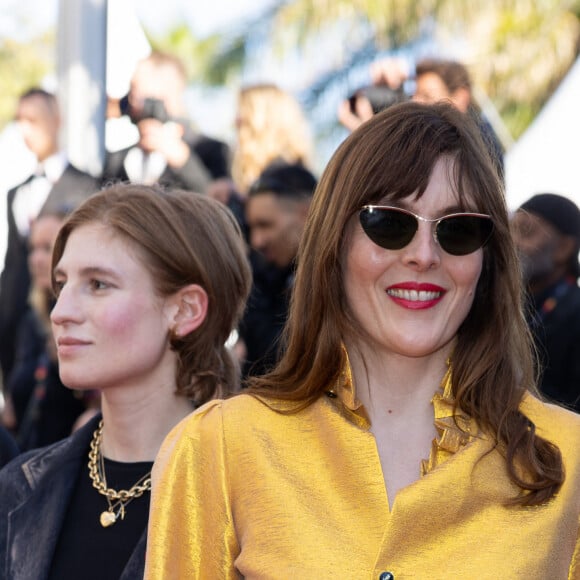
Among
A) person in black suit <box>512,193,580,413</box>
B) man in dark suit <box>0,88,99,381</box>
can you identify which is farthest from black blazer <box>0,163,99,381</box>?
person in black suit <box>512,193,580,413</box>

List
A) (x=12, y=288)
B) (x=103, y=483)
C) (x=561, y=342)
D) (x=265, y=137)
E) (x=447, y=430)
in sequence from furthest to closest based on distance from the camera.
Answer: (x=12, y=288) < (x=265, y=137) < (x=561, y=342) < (x=103, y=483) < (x=447, y=430)

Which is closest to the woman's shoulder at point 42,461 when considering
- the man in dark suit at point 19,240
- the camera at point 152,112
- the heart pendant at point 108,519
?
the heart pendant at point 108,519

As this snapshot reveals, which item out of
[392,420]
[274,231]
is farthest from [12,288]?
[392,420]

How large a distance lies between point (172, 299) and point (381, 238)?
117 centimetres

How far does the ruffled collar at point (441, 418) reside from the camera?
265 cm

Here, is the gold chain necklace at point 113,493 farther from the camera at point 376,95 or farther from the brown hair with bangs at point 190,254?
the camera at point 376,95

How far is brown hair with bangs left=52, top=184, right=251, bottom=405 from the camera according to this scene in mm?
3596

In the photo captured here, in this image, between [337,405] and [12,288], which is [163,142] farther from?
[337,405]

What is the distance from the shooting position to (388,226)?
260 cm

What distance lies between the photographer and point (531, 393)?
282cm

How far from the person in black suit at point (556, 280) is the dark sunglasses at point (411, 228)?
2627mm

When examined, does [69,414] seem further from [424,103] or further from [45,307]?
[424,103]

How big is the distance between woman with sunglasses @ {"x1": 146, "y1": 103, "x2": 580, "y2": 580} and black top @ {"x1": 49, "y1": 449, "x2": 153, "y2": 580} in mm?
714

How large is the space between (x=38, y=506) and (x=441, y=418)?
Answer: 54.6 inches
